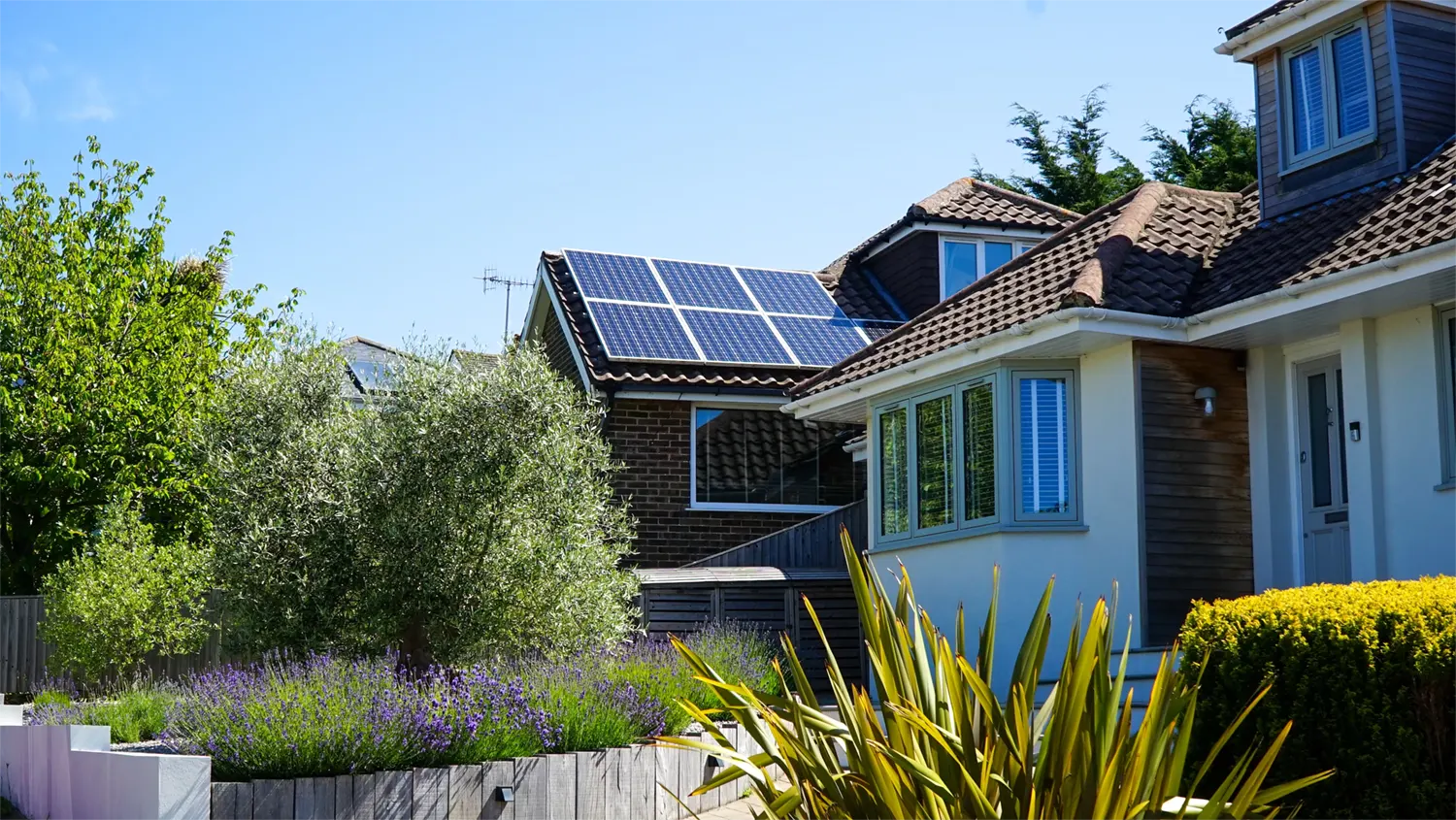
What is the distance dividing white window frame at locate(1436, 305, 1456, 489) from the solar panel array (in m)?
10.2

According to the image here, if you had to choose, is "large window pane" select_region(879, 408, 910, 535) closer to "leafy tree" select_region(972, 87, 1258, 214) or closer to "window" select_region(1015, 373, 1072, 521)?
"window" select_region(1015, 373, 1072, 521)

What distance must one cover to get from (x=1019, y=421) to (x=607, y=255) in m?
10.7

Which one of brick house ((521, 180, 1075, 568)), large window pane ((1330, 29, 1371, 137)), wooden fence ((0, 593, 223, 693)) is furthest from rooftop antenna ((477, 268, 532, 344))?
large window pane ((1330, 29, 1371, 137))

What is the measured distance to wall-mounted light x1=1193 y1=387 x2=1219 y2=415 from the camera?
13133 mm

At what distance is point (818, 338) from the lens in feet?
70.4

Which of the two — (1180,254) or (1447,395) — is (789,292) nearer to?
(1180,254)

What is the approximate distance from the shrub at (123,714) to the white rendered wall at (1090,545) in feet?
21.9

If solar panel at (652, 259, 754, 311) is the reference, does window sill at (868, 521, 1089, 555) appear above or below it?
below

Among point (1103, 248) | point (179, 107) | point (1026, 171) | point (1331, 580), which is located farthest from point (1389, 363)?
point (1026, 171)

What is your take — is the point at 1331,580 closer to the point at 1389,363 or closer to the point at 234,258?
the point at 1389,363

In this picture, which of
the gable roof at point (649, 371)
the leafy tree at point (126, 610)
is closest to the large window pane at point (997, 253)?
the gable roof at point (649, 371)

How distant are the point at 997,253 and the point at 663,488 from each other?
297 inches

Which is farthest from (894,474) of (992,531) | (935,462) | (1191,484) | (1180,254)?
(1180,254)

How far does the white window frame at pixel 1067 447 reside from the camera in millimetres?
13555
